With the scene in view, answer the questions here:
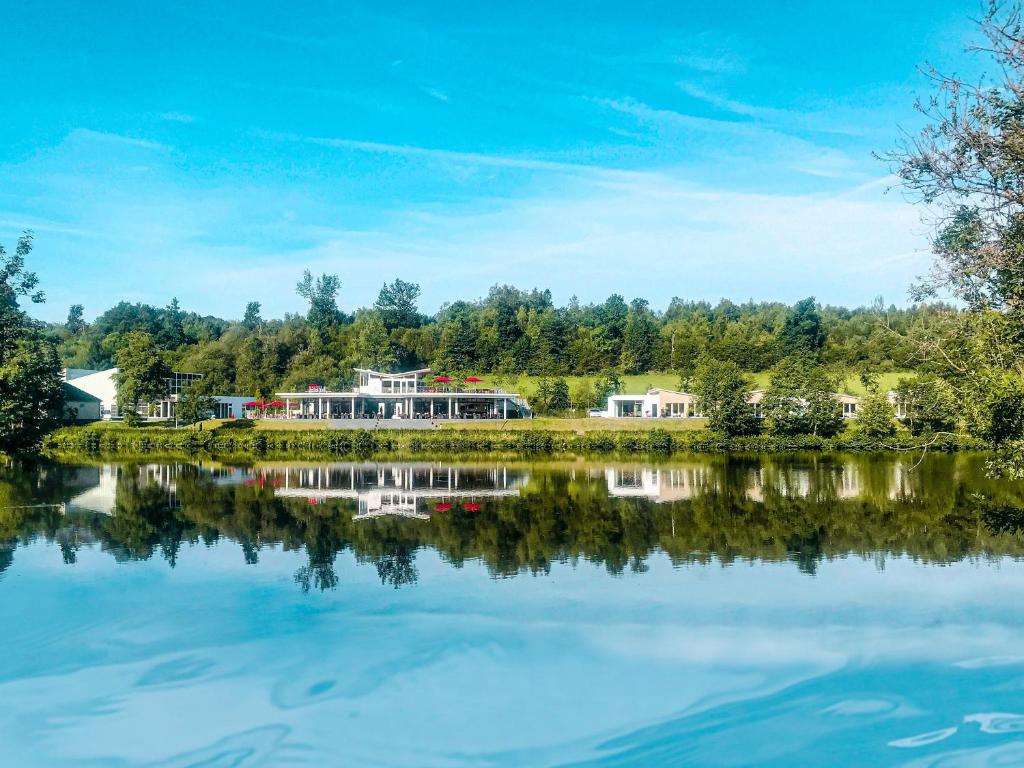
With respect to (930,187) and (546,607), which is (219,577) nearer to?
(546,607)

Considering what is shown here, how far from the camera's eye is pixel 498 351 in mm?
75688

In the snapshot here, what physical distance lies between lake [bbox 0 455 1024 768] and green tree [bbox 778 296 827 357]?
57965 millimetres

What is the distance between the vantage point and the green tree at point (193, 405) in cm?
5100

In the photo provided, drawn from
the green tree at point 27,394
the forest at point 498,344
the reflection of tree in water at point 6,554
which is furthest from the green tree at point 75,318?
the reflection of tree in water at point 6,554

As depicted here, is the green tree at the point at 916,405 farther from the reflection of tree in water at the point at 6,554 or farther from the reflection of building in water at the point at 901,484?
the reflection of tree in water at the point at 6,554

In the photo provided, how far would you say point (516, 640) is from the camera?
9258 millimetres

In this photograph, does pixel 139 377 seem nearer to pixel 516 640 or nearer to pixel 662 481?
pixel 662 481

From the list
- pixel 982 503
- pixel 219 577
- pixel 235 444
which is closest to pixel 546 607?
pixel 219 577

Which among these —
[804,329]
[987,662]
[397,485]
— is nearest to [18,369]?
[397,485]

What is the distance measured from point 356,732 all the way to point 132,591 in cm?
627

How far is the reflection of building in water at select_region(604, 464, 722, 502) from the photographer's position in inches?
930

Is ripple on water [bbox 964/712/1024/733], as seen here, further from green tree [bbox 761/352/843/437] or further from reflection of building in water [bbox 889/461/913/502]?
green tree [bbox 761/352/843/437]

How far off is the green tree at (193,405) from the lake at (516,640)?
108 feet

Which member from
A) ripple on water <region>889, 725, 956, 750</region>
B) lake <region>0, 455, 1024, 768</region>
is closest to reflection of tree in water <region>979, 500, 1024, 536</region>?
lake <region>0, 455, 1024, 768</region>
